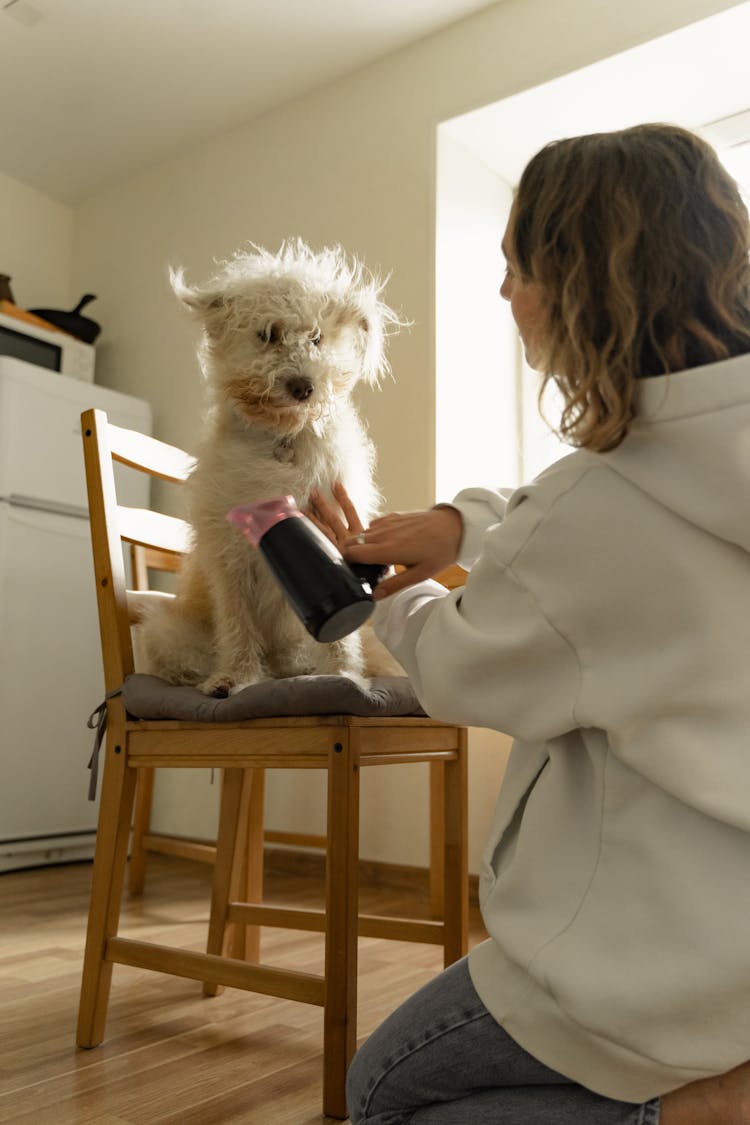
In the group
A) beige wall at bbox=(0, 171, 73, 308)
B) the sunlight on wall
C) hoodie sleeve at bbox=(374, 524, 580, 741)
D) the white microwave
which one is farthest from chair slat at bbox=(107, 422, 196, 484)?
beige wall at bbox=(0, 171, 73, 308)

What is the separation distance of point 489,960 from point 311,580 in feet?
1.17

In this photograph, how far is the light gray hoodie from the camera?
2.16ft

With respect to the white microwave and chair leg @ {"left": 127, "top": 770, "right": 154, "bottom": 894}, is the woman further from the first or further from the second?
the white microwave

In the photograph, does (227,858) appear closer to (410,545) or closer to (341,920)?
(341,920)

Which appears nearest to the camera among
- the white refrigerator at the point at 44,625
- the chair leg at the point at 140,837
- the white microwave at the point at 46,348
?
the chair leg at the point at 140,837

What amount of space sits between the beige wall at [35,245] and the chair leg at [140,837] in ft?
7.42

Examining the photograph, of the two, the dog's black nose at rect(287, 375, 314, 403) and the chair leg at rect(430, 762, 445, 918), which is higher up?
the dog's black nose at rect(287, 375, 314, 403)

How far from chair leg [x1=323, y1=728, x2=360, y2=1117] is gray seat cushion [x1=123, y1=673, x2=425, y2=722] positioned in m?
0.05

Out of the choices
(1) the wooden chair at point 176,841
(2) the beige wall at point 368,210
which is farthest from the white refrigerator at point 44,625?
(1) the wooden chair at point 176,841

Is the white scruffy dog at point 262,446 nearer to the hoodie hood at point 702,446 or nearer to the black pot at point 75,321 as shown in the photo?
the hoodie hood at point 702,446

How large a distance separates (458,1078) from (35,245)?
4.04 m

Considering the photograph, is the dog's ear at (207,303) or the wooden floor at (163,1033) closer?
the wooden floor at (163,1033)

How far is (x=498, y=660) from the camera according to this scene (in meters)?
0.74

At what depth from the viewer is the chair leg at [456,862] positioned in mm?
1508
